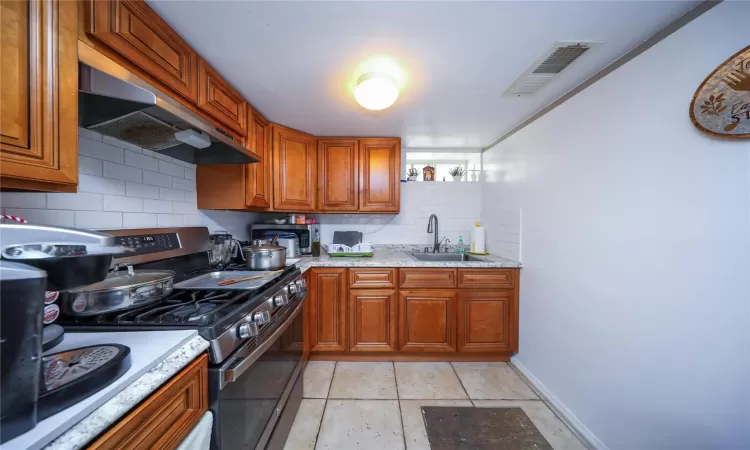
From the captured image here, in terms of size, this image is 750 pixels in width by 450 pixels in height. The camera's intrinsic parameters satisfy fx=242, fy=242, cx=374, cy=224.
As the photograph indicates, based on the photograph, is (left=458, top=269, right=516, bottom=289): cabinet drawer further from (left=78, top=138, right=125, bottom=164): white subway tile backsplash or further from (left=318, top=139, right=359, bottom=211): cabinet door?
(left=78, top=138, right=125, bottom=164): white subway tile backsplash

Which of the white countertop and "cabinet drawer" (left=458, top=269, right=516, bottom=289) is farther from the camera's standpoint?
"cabinet drawer" (left=458, top=269, right=516, bottom=289)

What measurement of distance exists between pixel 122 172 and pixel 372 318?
1801 mm

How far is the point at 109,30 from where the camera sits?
0.80m

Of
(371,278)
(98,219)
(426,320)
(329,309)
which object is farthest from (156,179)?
(426,320)

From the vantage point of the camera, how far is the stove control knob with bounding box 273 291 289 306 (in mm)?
1131

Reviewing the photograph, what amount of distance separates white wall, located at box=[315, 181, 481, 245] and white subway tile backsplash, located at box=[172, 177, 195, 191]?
1225mm

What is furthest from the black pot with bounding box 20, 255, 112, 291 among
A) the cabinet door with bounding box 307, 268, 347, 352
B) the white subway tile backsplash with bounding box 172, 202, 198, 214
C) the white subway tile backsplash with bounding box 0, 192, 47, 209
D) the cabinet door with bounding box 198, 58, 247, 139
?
the cabinet door with bounding box 307, 268, 347, 352

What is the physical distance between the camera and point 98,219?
3.48 feet

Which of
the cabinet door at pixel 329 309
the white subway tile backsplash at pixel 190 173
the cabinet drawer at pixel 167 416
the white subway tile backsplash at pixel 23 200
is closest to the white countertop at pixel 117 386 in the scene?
the cabinet drawer at pixel 167 416

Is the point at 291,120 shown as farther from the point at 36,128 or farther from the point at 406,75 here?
the point at 36,128

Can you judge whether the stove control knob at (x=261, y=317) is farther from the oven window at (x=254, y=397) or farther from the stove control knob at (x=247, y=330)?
the oven window at (x=254, y=397)

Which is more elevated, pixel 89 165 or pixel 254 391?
pixel 89 165

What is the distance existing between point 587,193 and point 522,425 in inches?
54.7

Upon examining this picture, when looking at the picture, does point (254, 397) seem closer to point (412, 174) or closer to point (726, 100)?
point (726, 100)
